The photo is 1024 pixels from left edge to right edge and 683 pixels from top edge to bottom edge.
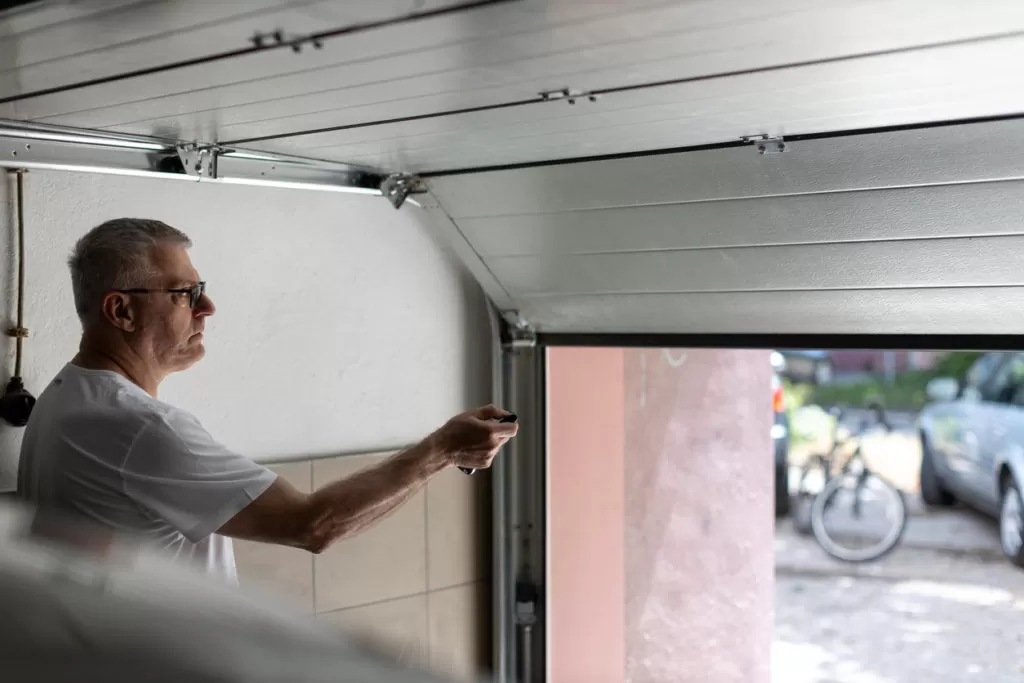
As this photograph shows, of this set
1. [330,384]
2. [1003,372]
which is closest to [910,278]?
[330,384]

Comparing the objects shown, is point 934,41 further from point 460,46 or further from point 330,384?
point 330,384

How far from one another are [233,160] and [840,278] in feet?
4.48

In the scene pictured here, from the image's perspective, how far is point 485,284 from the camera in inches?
114

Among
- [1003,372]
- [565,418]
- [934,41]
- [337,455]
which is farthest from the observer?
[1003,372]

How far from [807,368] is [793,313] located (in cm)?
636

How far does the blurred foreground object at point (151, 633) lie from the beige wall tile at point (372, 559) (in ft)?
7.01

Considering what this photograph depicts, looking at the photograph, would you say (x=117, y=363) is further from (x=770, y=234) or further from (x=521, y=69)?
(x=770, y=234)

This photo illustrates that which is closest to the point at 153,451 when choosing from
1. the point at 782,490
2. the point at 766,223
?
the point at 766,223

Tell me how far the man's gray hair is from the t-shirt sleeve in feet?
1.04

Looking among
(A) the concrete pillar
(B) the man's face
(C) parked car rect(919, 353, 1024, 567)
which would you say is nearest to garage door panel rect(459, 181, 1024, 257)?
(B) the man's face

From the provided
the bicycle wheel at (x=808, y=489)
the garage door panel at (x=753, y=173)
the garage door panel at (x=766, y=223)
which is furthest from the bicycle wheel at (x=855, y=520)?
the garage door panel at (x=753, y=173)

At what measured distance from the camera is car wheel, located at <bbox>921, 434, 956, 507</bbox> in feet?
22.4

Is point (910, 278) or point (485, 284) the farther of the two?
point (485, 284)

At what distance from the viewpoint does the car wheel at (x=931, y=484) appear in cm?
683
